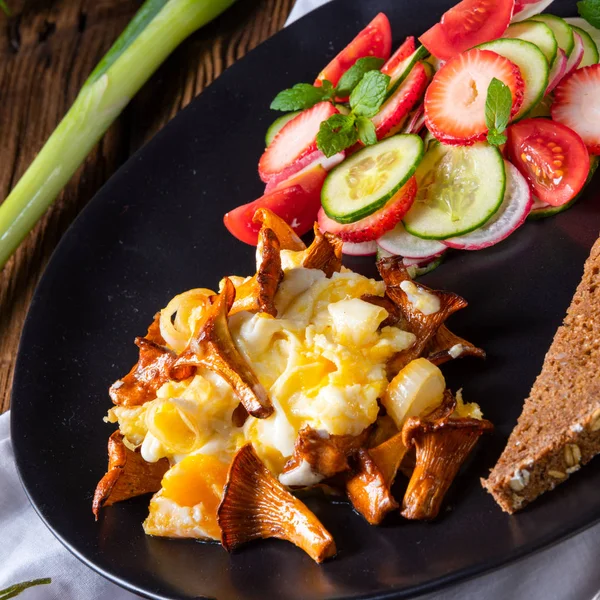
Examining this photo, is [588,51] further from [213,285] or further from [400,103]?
[213,285]

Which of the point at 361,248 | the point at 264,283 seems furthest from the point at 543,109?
the point at 264,283

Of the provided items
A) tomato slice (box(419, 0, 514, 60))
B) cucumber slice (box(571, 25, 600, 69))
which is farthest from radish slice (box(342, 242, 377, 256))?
cucumber slice (box(571, 25, 600, 69))

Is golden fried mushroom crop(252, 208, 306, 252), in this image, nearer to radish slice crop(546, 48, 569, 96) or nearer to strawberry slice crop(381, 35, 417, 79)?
strawberry slice crop(381, 35, 417, 79)

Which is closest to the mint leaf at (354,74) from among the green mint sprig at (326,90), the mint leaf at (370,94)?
the green mint sprig at (326,90)

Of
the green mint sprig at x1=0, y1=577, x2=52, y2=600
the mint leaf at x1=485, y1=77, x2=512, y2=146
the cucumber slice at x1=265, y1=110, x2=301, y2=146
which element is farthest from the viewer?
the cucumber slice at x1=265, y1=110, x2=301, y2=146

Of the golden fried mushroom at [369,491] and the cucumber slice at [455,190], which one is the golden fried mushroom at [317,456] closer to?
the golden fried mushroom at [369,491]

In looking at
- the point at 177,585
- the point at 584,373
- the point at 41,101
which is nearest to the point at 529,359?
A: the point at 584,373

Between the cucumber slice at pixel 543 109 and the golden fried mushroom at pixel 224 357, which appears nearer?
the golden fried mushroom at pixel 224 357
